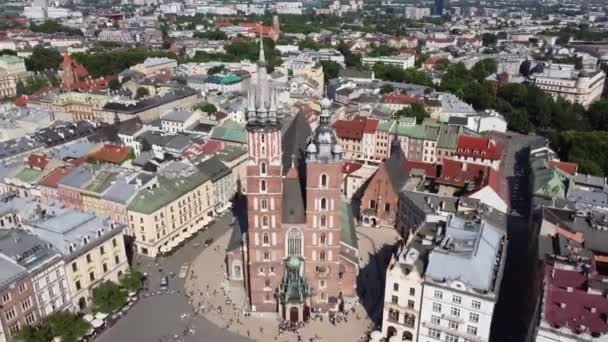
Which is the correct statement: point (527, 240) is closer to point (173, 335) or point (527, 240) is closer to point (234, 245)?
point (234, 245)

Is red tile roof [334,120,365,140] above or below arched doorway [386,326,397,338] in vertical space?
above

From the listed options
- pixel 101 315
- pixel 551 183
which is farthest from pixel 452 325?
pixel 101 315

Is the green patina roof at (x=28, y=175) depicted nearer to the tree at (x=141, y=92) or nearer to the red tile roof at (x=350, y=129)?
the red tile roof at (x=350, y=129)

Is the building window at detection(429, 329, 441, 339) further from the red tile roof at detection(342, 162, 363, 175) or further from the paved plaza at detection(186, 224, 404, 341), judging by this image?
the red tile roof at detection(342, 162, 363, 175)

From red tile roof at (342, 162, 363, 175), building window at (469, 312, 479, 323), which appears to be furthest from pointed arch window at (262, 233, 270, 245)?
red tile roof at (342, 162, 363, 175)

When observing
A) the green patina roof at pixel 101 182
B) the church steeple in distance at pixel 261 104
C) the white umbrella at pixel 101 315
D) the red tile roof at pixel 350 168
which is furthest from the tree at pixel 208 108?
the white umbrella at pixel 101 315

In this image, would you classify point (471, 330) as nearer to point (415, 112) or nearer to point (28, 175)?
point (28, 175)
